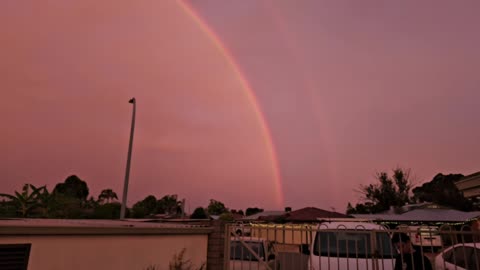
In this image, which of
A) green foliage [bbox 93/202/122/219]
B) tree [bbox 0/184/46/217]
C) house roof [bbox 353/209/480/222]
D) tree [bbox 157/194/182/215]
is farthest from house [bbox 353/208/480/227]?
tree [bbox 157/194/182/215]

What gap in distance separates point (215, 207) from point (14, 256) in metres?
54.9

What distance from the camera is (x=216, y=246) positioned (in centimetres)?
816

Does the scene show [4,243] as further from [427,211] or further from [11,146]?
[427,211]

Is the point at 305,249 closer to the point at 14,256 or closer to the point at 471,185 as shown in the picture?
the point at 14,256

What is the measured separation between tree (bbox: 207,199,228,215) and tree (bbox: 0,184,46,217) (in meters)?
41.4

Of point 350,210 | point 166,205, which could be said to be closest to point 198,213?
point 166,205

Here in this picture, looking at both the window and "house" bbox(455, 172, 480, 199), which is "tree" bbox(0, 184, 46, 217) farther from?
"house" bbox(455, 172, 480, 199)

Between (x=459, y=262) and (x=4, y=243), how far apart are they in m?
8.41

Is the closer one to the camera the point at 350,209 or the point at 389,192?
the point at 389,192

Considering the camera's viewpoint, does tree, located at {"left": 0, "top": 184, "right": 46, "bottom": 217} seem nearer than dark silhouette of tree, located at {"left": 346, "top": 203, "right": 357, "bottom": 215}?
Yes

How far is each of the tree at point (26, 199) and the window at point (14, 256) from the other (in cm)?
1298

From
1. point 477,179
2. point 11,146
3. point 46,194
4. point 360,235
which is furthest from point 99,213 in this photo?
point 477,179

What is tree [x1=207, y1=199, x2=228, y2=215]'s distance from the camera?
58.0 metres

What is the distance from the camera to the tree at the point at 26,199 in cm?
1641
